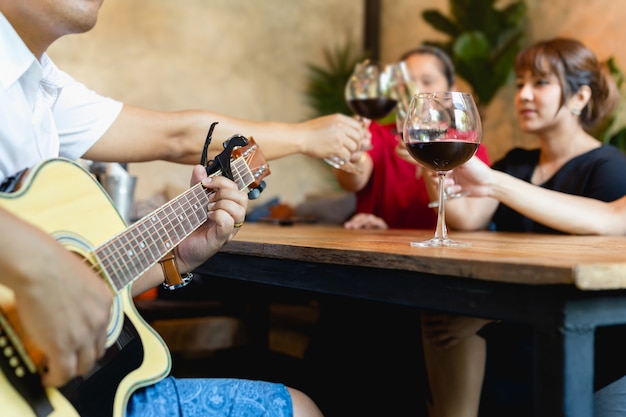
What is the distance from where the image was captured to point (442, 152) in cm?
120

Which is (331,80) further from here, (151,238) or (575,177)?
(151,238)

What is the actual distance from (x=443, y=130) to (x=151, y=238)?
515mm

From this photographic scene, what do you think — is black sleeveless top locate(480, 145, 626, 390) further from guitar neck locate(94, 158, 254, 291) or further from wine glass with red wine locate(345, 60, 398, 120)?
guitar neck locate(94, 158, 254, 291)

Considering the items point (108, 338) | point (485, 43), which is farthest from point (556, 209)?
point (485, 43)

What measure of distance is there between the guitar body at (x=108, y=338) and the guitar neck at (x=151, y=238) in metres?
0.02

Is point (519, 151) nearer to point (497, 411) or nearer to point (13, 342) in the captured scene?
point (497, 411)

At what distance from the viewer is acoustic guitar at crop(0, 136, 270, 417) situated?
0.76 metres

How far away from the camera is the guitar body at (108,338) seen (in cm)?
76

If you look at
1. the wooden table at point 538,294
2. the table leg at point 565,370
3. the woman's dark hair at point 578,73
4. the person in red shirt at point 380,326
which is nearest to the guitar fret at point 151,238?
the wooden table at point 538,294

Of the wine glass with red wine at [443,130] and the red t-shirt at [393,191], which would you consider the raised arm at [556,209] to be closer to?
the wine glass with red wine at [443,130]

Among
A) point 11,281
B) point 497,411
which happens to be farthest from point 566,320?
point 497,411

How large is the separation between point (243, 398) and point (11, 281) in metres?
0.43

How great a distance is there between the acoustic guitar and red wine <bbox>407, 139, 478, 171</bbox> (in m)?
0.44

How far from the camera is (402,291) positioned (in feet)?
3.18
